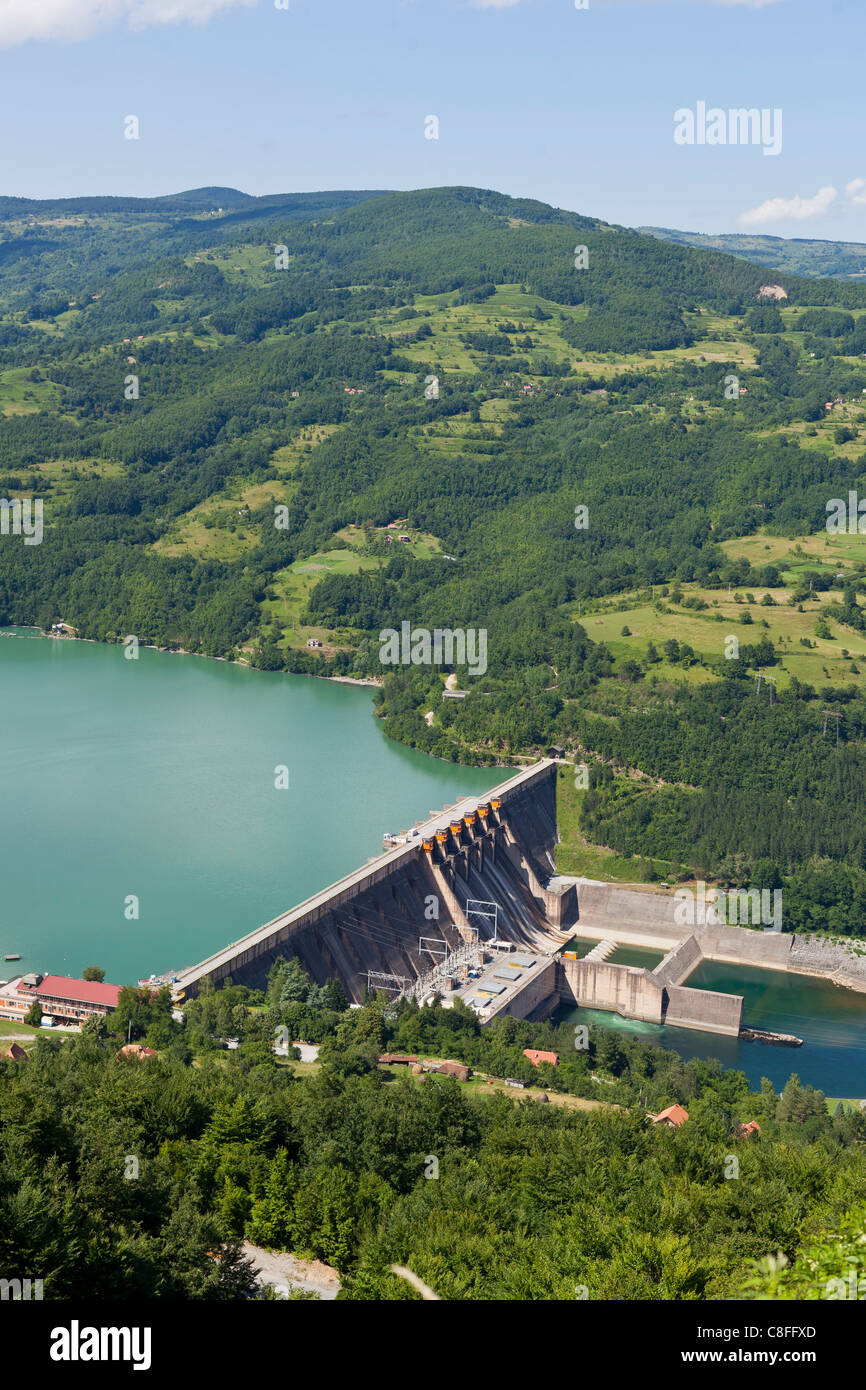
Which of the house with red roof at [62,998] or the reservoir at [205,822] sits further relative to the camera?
the reservoir at [205,822]

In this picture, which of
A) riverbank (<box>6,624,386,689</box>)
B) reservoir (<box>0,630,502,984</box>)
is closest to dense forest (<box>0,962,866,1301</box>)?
reservoir (<box>0,630,502,984</box>)

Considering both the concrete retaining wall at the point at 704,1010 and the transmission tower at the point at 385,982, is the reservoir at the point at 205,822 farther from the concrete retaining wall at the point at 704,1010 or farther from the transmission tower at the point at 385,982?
the transmission tower at the point at 385,982

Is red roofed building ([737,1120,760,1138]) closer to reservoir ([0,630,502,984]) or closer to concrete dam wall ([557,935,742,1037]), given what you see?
concrete dam wall ([557,935,742,1037])

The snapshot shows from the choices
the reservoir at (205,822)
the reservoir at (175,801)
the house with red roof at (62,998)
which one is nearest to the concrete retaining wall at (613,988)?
the reservoir at (205,822)

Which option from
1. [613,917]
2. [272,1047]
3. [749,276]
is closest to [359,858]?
[613,917]

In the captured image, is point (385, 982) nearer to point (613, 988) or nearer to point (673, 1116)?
point (613, 988)

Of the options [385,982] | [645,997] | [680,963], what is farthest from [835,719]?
[385,982]
